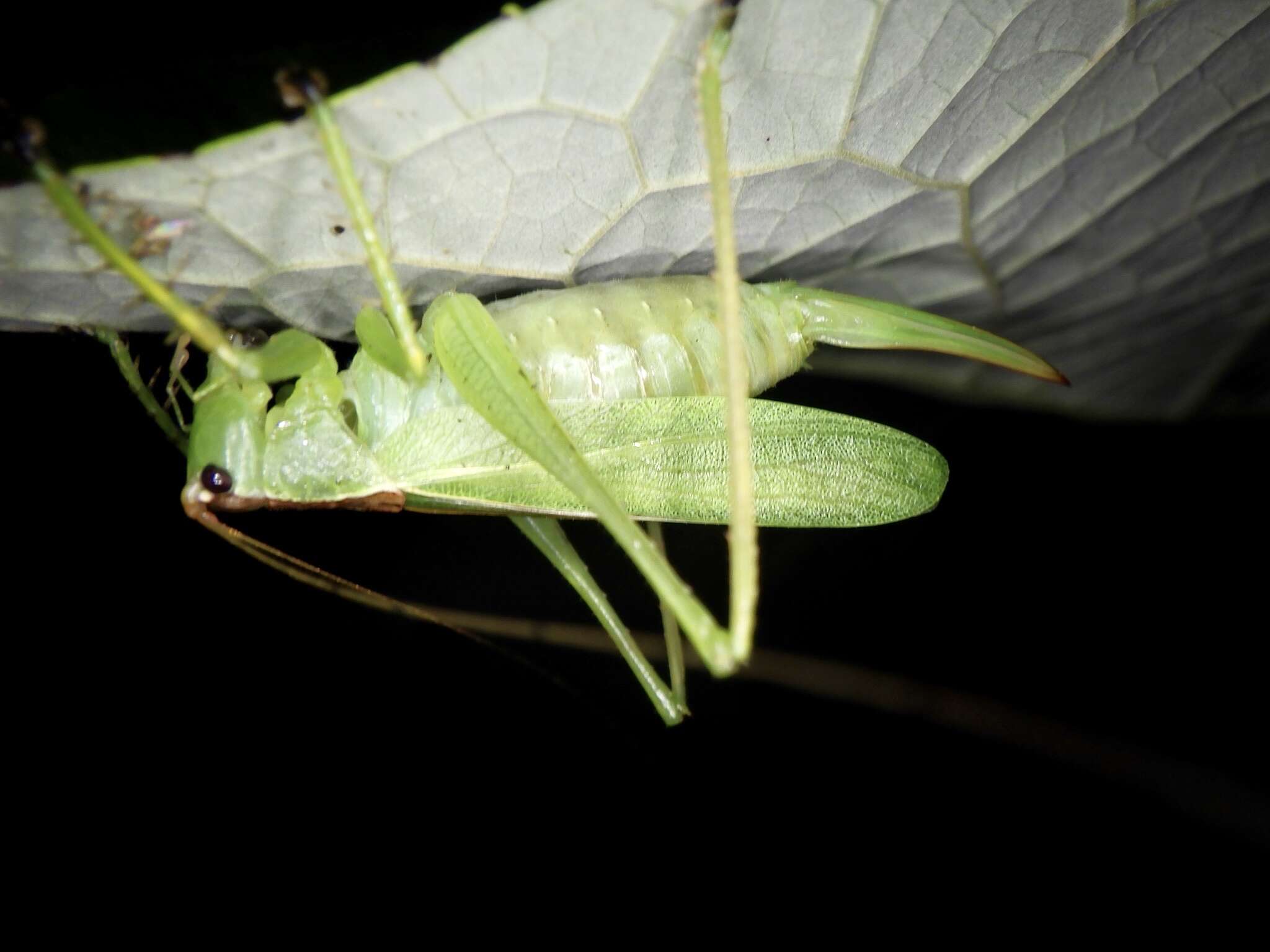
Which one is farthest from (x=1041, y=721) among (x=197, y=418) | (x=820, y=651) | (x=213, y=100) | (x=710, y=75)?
(x=213, y=100)

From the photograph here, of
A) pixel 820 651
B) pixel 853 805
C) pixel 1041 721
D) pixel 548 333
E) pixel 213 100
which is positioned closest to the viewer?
pixel 213 100

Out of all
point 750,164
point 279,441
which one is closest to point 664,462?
point 750,164

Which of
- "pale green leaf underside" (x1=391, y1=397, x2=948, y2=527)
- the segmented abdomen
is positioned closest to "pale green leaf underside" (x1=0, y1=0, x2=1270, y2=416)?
the segmented abdomen

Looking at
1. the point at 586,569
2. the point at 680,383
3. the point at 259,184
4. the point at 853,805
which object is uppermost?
the point at 259,184

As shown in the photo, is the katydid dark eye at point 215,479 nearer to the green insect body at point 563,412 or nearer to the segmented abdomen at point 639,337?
the green insect body at point 563,412

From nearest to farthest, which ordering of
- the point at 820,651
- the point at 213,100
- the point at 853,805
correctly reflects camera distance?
the point at 213,100
the point at 820,651
the point at 853,805

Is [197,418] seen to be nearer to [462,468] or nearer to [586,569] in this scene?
[462,468]

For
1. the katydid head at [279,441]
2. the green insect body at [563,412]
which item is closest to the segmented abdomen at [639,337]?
the green insect body at [563,412]

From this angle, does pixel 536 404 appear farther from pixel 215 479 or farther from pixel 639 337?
pixel 215 479
